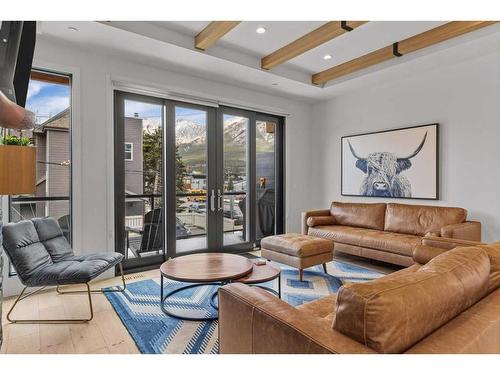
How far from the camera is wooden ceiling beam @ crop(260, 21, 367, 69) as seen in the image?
2.88 metres

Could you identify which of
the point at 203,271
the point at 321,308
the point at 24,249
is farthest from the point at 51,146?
the point at 321,308

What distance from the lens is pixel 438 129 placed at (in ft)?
12.8

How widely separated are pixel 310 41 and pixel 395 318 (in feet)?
10.1

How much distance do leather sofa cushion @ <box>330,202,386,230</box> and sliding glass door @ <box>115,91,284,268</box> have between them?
3.52 ft

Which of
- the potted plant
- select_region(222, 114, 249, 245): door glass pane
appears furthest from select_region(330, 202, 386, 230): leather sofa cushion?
the potted plant

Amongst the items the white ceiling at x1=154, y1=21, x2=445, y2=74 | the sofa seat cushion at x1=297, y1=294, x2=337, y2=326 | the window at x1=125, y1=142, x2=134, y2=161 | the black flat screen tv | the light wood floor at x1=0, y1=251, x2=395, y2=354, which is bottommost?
the light wood floor at x1=0, y1=251, x2=395, y2=354

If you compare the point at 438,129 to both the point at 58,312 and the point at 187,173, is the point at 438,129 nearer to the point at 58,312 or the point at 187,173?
the point at 187,173

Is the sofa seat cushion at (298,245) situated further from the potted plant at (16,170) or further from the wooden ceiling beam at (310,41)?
the potted plant at (16,170)

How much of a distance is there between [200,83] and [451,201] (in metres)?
3.71

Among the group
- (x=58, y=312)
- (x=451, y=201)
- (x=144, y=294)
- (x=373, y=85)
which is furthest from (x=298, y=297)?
(x=373, y=85)

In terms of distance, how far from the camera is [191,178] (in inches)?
166

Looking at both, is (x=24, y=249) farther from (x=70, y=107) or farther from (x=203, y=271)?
(x=70, y=107)

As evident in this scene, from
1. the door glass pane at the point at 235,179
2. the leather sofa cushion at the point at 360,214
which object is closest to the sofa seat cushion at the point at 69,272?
the door glass pane at the point at 235,179

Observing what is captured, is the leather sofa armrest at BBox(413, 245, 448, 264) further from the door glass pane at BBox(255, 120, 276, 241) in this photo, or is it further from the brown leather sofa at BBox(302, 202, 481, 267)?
the door glass pane at BBox(255, 120, 276, 241)
